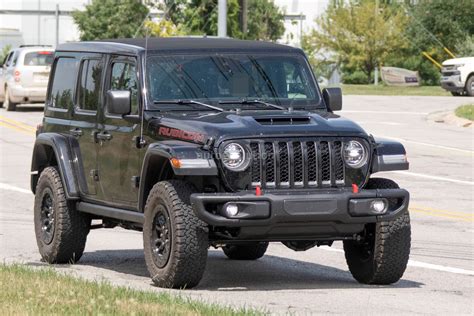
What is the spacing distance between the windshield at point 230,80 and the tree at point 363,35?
186ft

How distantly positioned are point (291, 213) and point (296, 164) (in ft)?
1.45

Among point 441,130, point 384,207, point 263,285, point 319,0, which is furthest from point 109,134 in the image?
point 319,0

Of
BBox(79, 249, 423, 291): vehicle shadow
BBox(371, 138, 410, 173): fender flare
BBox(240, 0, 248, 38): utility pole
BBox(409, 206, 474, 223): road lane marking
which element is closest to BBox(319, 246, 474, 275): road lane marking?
BBox(79, 249, 423, 291): vehicle shadow

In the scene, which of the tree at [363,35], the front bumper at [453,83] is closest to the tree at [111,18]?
the tree at [363,35]

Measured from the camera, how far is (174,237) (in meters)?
9.64

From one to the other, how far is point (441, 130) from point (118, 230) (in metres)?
16.3

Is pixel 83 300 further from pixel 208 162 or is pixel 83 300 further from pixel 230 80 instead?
pixel 230 80

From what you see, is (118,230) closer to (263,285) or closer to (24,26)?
(263,285)

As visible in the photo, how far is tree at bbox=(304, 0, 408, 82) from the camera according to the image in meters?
68.3

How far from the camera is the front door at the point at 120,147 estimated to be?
35.4ft

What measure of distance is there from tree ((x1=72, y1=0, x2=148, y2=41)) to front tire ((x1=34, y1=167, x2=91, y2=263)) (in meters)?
70.1

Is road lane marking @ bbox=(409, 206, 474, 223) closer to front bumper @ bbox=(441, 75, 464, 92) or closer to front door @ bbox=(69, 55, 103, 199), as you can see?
front door @ bbox=(69, 55, 103, 199)

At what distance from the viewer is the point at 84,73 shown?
477 inches

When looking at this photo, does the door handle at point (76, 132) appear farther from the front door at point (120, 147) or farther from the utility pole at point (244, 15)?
the utility pole at point (244, 15)
